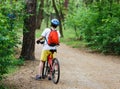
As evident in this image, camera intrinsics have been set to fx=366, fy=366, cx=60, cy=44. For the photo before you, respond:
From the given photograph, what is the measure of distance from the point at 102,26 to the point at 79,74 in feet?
25.7

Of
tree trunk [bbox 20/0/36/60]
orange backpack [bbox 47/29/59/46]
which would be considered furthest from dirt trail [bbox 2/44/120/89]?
orange backpack [bbox 47/29/59/46]

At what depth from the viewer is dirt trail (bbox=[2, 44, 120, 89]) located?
11229 millimetres

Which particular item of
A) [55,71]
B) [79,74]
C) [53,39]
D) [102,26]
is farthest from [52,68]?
[102,26]

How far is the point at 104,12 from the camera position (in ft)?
70.8

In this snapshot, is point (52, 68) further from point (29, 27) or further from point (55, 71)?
point (29, 27)

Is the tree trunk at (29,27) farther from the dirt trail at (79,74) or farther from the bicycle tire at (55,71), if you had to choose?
the bicycle tire at (55,71)

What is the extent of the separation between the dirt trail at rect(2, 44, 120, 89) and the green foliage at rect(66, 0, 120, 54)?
1609 millimetres

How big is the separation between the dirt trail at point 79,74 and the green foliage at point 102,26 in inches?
63.3

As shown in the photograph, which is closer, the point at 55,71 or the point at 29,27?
the point at 55,71

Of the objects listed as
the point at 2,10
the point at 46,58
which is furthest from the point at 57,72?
the point at 2,10

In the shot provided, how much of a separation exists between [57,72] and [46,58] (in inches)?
24.0

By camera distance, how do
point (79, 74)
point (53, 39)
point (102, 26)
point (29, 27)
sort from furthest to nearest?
point (102, 26)
point (29, 27)
point (79, 74)
point (53, 39)

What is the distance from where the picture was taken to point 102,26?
68.7ft

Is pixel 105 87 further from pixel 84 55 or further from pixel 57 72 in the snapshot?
pixel 84 55
